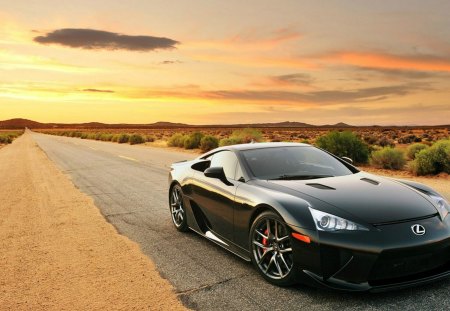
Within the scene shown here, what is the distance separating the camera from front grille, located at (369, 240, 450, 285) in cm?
395

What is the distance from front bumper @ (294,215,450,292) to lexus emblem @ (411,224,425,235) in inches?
1.2

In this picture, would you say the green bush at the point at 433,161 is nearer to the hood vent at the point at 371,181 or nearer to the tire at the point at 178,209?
the tire at the point at 178,209

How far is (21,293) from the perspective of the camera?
15.6 feet

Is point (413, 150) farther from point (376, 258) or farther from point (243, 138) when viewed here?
point (376, 258)

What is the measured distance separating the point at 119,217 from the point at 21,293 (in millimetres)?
3512

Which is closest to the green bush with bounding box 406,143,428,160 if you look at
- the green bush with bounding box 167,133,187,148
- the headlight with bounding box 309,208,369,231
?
the headlight with bounding box 309,208,369,231

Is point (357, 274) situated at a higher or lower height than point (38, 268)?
higher

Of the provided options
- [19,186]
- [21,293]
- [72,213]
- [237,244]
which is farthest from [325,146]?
[21,293]

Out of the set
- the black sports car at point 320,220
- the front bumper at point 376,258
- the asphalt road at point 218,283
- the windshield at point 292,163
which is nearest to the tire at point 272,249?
the black sports car at point 320,220

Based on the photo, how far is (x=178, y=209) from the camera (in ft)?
23.4

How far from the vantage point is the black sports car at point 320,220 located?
13.2 ft

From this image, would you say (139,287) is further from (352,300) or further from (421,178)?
(421,178)

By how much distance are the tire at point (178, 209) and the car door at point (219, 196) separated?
56 cm

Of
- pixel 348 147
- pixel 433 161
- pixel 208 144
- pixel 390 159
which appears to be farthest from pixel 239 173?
pixel 208 144
